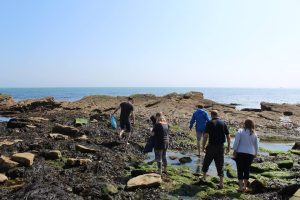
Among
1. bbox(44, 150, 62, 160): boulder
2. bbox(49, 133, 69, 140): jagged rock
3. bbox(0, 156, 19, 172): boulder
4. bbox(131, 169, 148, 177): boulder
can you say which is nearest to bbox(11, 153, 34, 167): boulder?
bbox(0, 156, 19, 172): boulder

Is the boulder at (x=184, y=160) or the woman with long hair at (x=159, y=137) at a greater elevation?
the woman with long hair at (x=159, y=137)

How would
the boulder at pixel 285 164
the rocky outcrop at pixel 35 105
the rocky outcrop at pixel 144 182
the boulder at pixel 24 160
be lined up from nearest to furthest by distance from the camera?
the rocky outcrop at pixel 144 182
the boulder at pixel 24 160
the boulder at pixel 285 164
the rocky outcrop at pixel 35 105

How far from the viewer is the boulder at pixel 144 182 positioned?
36.5 ft

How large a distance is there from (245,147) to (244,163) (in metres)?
0.51

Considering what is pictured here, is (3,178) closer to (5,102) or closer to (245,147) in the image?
(245,147)

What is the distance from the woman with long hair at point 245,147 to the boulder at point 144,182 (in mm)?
2492

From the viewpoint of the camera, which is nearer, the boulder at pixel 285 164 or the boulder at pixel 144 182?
the boulder at pixel 144 182

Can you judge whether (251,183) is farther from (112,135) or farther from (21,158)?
(112,135)

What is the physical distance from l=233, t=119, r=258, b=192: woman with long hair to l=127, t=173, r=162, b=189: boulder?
8.18 ft

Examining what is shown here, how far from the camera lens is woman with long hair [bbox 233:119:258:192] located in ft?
37.0

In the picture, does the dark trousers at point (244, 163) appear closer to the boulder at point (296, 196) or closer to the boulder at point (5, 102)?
the boulder at point (296, 196)

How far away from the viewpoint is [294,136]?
2920 cm

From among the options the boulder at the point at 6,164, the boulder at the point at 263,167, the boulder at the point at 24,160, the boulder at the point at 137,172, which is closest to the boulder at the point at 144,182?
the boulder at the point at 137,172

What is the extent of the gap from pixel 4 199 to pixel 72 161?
411cm
